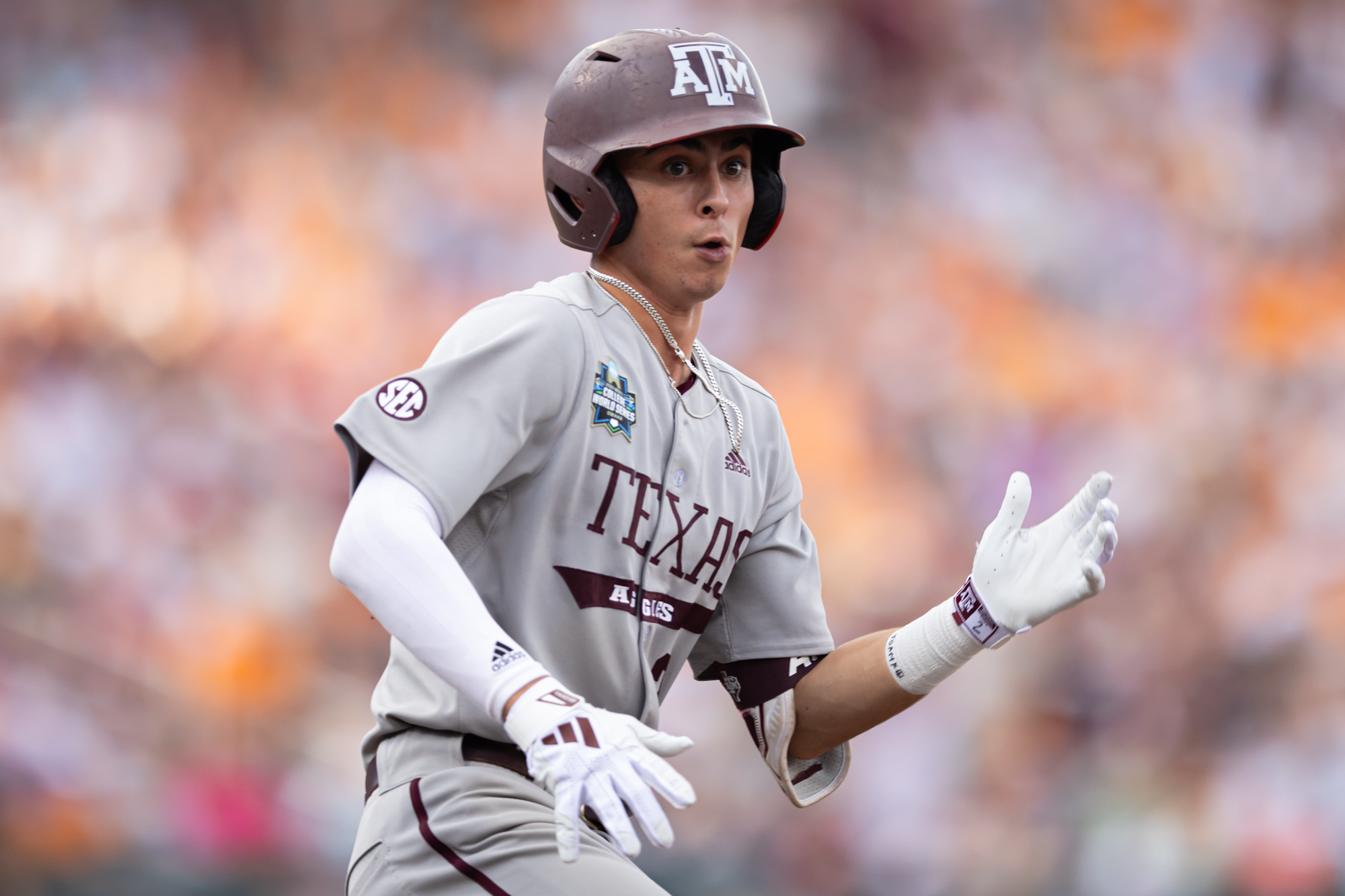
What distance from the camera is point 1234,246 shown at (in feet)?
24.8

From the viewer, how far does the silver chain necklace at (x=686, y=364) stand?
8.82ft

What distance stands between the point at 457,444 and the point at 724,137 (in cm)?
92

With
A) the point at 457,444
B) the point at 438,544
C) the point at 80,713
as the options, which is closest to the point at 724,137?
the point at 457,444

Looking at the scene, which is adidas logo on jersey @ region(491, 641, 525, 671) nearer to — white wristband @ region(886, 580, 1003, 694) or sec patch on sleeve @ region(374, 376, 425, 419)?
sec patch on sleeve @ region(374, 376, 425, 419)

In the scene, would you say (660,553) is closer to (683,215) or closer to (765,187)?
(683,215)

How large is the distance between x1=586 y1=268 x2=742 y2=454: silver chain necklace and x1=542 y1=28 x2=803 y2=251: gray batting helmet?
9 cm

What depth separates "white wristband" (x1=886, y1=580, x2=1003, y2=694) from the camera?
271 cm

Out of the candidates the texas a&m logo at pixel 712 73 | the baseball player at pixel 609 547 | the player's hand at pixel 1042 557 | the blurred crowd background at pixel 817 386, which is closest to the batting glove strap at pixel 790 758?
the baseball player at pixel 609 547

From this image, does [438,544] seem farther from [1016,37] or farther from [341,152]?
[1016,37]

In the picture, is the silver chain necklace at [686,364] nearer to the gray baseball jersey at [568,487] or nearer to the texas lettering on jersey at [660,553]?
the gray baseball jersey at [568,487]

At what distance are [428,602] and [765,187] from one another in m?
1.34

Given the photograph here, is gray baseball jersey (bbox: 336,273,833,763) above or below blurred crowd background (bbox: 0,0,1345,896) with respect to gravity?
below

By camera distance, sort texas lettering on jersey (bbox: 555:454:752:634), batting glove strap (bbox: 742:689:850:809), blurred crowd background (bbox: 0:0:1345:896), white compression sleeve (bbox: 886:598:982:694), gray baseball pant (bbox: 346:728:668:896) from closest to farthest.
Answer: gray baseball pant (bbox: 346:728:668:896)
texas lettering on jersey (bbox: 555:454:752:634)
white compression sleeve (bbox: 886:598:982:694)
batting glove strap (bbox: 742:689:850:809)
blurred crowd background (bbox: 0:0:1345:896)

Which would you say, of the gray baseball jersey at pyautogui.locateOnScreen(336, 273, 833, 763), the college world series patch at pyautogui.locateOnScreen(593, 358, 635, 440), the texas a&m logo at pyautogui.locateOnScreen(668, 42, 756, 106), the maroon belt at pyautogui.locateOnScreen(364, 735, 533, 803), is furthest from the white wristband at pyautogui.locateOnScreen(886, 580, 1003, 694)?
the texas a&m logo at pyautogui.locateOnScreen(668, 42, 756, 106)
